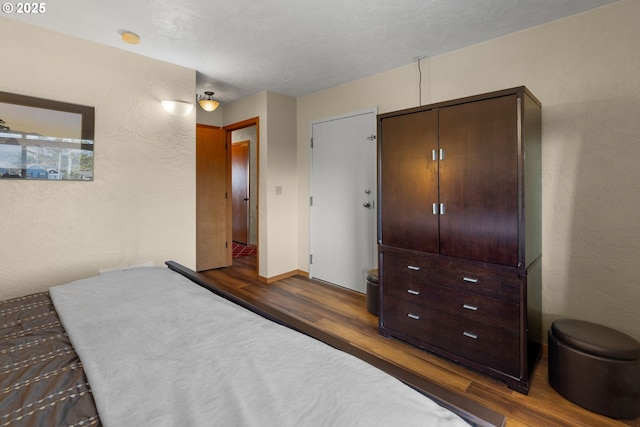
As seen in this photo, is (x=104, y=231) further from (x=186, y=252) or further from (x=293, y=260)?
(x=293, y=260)

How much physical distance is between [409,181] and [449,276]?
78 cm

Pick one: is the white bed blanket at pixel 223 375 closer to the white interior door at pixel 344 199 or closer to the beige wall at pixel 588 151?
the beige wall at pixel 588 151

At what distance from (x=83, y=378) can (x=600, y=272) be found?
300 cm

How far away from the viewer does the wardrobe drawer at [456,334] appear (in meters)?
1.89

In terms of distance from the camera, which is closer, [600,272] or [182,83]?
[600,272]

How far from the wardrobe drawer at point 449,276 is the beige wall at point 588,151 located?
0.73 meters

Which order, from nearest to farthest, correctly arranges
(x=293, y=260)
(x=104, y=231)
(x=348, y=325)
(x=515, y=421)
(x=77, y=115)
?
1. (x=515, y=421)
2. (x=77, y=115)
3. (x=104, y=231)
4. (x=348, y=325)
5. (x=293, y=260)

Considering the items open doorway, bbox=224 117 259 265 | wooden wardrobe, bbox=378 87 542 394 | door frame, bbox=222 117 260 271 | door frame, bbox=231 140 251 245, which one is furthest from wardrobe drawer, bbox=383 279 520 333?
door frame, bbox=231 140 251 245

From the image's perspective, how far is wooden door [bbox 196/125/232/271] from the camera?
14.2ft

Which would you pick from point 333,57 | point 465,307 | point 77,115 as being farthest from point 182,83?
point 465,307

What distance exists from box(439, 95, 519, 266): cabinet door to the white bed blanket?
4.78 feet

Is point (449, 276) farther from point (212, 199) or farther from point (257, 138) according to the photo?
point (212, 199)

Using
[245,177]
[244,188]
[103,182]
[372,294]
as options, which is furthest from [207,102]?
[372,294]

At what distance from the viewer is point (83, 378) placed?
931 mm
